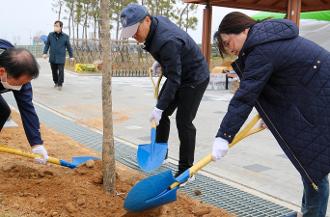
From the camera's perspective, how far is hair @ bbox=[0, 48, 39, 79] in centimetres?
242

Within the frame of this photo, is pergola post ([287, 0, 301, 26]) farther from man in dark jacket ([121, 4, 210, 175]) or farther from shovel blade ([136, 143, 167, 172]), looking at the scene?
→ shovel blade ([136, 143, 167, 172])

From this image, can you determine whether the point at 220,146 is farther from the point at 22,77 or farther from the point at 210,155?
the point at 22,77

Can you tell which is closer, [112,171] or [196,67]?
[112,171]

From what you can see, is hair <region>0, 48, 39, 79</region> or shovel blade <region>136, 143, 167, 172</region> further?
shovel blade <region>136, 143, 167, 172</region>

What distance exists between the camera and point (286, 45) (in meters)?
2.10

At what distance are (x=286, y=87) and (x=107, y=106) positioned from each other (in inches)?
48.4

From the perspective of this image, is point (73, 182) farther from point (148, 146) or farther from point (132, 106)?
point (132, 106)

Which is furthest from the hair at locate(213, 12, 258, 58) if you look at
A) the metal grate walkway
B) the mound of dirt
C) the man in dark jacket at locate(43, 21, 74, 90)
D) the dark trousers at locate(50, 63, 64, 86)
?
the dark trousers at locate(50, 63, 64, 86)

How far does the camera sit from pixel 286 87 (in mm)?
2170

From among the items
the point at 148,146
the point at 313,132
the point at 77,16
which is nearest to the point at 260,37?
the point at 313,132

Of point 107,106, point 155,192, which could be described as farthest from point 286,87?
point 107,106

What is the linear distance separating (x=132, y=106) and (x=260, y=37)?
5.77m

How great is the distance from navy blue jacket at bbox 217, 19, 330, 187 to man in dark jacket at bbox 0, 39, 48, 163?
3.94 ft

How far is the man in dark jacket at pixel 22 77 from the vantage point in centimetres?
243
